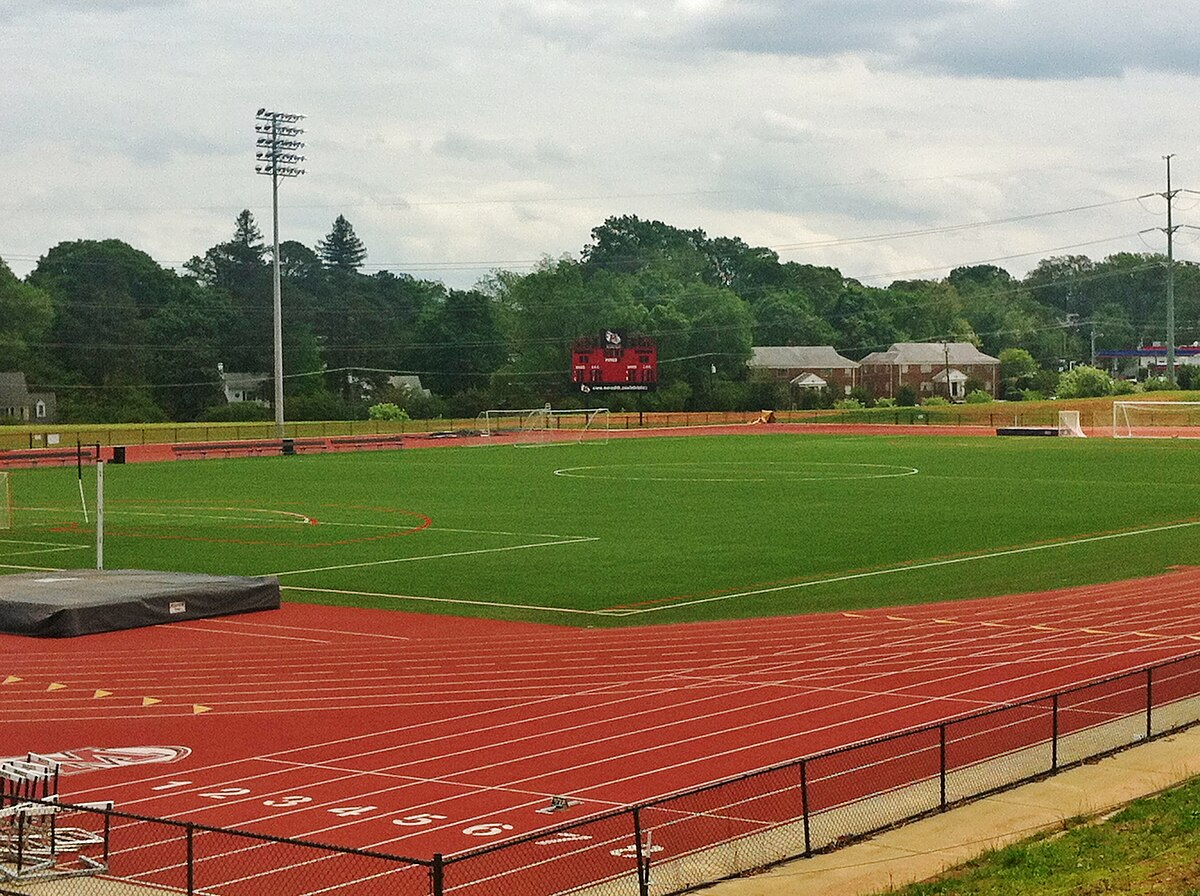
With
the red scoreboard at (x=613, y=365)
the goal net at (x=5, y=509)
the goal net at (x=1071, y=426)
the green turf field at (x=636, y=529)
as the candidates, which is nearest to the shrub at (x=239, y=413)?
the red scoreboard at (x=613, y=365)

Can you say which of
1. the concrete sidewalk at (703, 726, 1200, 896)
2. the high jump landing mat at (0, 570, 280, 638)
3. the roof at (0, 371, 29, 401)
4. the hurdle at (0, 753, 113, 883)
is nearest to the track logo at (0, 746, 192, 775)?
the hurdle at (0, 753, 113, 883)

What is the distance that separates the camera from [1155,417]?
446ft

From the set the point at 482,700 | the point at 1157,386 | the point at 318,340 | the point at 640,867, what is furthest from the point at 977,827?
the point at 318,340

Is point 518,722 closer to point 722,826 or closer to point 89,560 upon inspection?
point 722,826

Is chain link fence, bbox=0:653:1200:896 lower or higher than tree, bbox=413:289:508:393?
lower

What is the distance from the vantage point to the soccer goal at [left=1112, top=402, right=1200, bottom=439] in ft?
401

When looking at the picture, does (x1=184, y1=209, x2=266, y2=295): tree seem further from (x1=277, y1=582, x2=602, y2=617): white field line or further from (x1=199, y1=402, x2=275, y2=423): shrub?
(x1=277, y1=582, x2=602, y2=617): white field line

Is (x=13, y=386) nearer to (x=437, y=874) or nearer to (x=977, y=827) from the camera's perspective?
(x=977, y=827)

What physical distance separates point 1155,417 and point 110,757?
415ft

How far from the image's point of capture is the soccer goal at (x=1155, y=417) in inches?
4813

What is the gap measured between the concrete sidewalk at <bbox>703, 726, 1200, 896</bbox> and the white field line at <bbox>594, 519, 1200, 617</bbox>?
48.9 ft

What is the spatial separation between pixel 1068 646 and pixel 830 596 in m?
8.32

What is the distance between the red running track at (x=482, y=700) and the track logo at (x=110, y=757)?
0.05 meters

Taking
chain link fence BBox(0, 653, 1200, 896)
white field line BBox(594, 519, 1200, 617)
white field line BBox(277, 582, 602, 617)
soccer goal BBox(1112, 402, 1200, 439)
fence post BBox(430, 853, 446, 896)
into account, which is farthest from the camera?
soccer goal BBox(1112, 402, 1200, 439)
